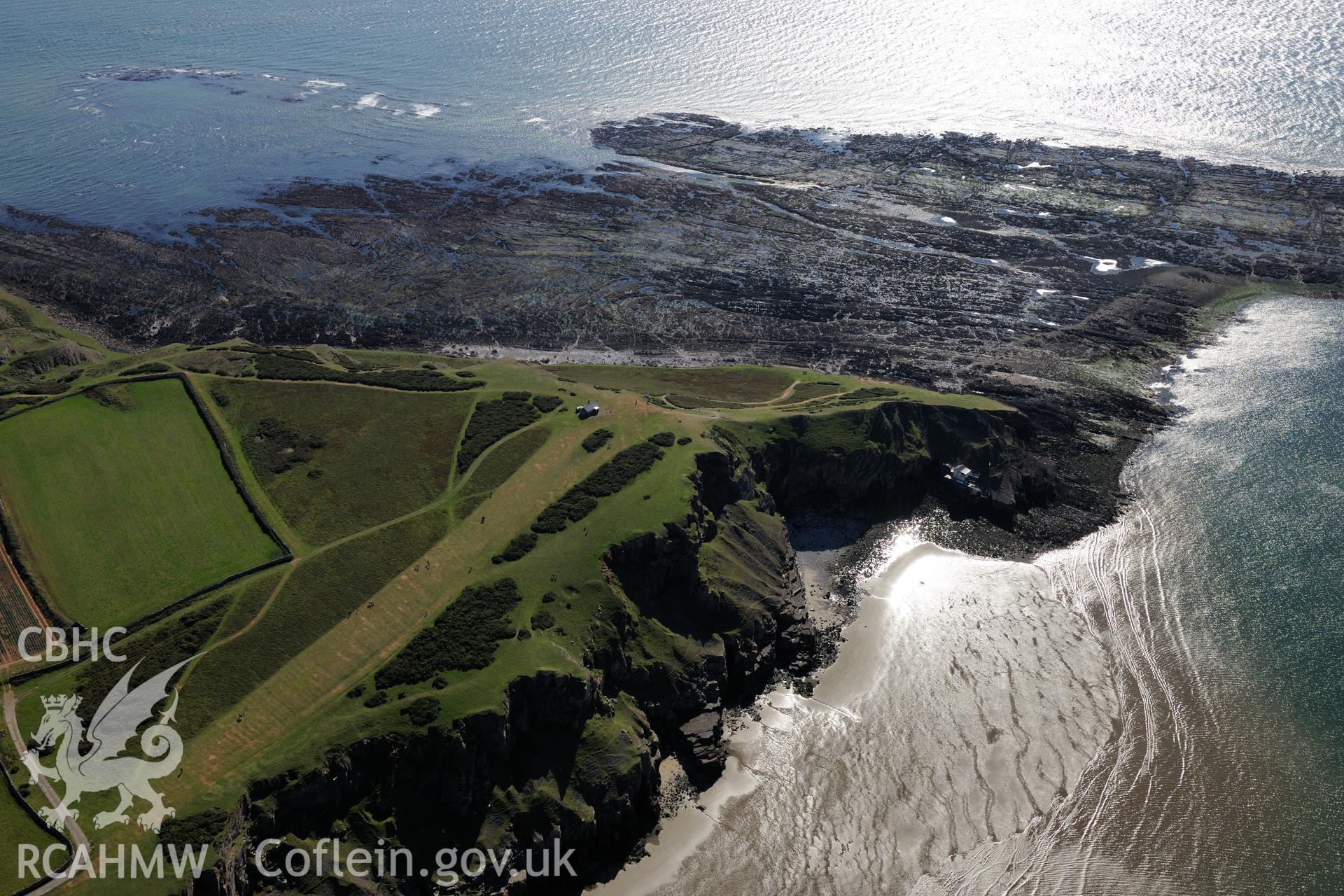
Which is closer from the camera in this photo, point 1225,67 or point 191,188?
point 191,188

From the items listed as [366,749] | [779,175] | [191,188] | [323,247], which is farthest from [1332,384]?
[191,188]

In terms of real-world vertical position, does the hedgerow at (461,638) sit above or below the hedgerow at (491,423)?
below

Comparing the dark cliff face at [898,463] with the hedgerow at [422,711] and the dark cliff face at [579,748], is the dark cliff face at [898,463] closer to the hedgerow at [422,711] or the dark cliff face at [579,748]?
the dark cliff face at [579,748]

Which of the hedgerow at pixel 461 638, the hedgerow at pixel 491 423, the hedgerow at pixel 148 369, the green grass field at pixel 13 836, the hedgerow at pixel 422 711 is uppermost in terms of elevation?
the hedgerow at pixel 148 369

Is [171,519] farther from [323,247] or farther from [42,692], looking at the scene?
[323,247]

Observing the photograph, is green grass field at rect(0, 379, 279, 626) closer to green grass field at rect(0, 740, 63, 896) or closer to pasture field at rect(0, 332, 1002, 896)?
pasture field at rect(0, 332, 1002, 896)

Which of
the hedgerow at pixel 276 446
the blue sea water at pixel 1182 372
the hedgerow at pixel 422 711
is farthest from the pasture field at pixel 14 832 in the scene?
the blue sea water at pixel 1182 372
